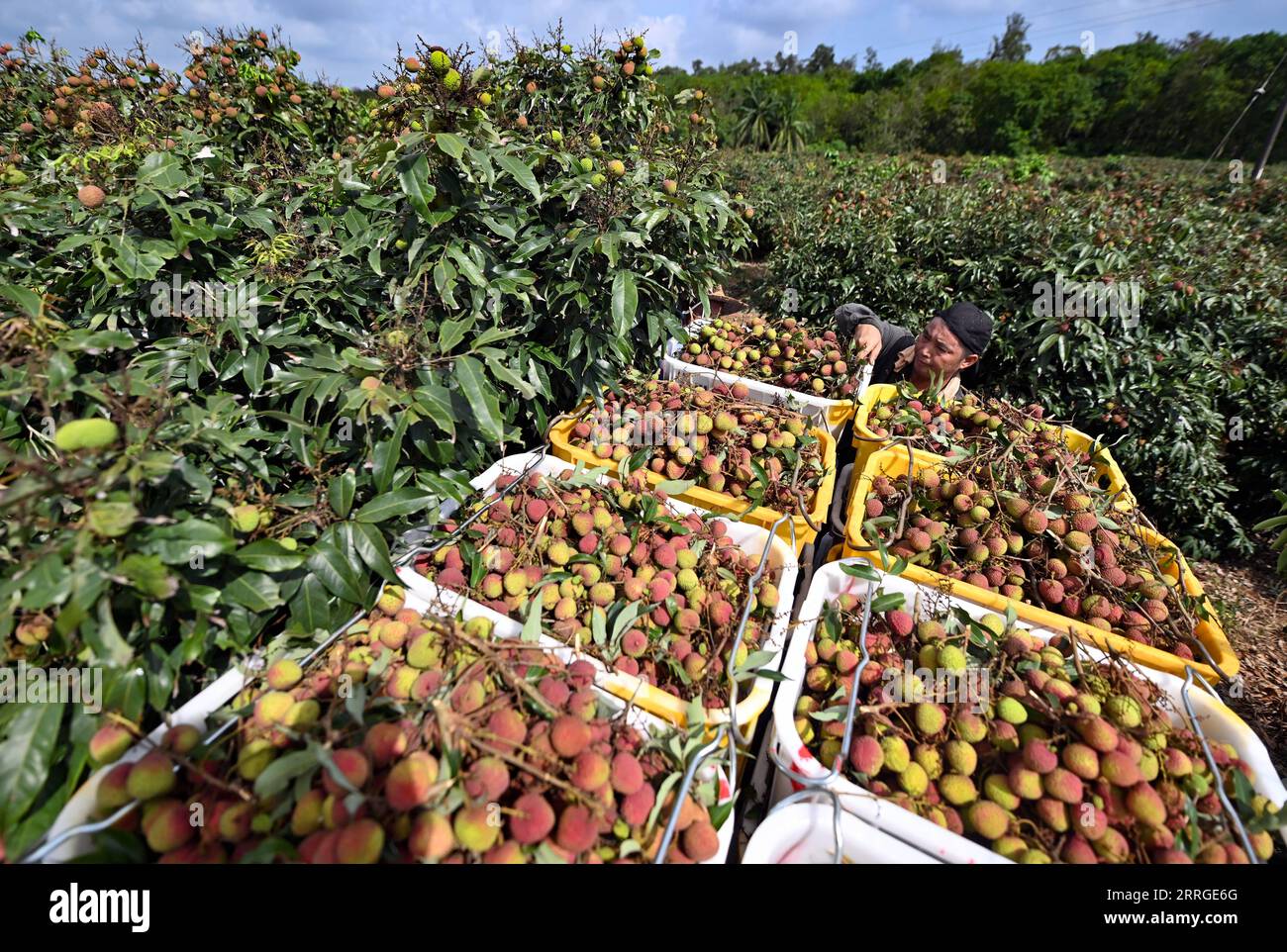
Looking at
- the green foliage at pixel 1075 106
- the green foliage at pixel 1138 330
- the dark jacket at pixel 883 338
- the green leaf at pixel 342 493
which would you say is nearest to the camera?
the green leaf at pixel 342 493

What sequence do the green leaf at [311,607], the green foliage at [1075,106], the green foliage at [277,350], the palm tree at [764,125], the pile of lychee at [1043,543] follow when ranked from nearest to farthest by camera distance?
the green foliage at [277,350]
the green leaf at [311,607]
the pile of lychee at [1043,543]
the palm tree at [764,125]
the green foliage at [1075,106]

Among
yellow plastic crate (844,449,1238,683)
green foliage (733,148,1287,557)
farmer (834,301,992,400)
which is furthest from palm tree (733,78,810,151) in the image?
yellow plastic crate (844,449,1238,683)

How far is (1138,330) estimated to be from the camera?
11.0ft

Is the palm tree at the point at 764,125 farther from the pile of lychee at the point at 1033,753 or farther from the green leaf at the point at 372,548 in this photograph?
the green leaf at the point at 372,548

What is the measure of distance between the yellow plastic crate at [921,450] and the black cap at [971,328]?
46 centimetres

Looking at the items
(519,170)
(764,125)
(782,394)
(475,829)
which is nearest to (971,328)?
(782,394)

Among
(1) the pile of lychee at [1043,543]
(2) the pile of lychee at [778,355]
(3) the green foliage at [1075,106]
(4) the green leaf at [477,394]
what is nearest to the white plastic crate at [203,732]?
(4) the green leaf at [477,394]

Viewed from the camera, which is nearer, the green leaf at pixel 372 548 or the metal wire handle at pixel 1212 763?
the metal wire handle at pixel 1212 763

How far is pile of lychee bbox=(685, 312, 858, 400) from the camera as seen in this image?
2.93m

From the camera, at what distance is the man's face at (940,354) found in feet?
9.64
